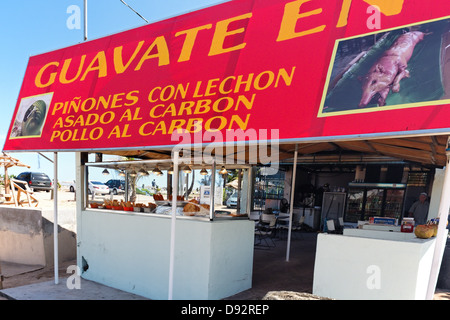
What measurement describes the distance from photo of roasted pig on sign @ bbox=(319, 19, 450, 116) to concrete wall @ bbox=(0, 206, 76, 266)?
7382mm

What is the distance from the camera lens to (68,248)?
7512 mm

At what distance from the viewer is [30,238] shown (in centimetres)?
726

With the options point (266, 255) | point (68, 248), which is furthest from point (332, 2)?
point (68, 248)

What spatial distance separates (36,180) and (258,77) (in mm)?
23246

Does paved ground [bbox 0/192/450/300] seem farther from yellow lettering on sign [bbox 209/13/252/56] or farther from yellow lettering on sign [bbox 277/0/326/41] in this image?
yellow lettering on sign [bbox 277/0/326/41]

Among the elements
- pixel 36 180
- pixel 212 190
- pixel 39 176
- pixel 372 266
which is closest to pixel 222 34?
pixel 212 190

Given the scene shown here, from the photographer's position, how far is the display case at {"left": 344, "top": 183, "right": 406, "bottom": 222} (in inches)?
401

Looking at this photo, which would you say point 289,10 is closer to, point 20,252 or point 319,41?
point 319,41

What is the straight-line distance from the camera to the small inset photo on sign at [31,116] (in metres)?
5.33

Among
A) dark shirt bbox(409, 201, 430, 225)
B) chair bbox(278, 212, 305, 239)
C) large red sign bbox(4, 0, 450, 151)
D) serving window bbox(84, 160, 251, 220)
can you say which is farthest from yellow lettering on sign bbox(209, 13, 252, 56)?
chair bbox(278, 212, 305, 239)

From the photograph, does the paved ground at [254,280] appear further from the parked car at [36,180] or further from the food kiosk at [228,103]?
the parked car at [36,180]

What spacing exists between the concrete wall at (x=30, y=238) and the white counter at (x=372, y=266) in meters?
6.75

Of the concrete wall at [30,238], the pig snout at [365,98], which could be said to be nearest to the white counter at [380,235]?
the pig snout at [365,98]

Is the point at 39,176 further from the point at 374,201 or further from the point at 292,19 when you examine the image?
the point at 292,19
